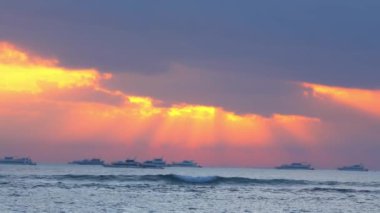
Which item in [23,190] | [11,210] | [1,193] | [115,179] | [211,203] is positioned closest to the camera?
[11,210]

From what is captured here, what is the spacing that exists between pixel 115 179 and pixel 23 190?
24918 mm

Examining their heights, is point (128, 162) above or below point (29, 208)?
above

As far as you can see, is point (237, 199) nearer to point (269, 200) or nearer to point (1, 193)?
point (269, 200)

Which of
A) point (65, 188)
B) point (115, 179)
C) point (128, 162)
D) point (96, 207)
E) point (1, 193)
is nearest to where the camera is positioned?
point (96, 207)

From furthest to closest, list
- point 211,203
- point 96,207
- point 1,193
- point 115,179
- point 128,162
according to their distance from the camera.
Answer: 1. point 128,162
2. point 115,179
3. point 1,193
4. point 211,203
5. point 96,207

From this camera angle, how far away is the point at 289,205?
173 ft

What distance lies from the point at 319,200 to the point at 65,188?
79.7ft

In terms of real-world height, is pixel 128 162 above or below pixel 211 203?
above

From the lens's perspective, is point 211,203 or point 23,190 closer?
point 211,203

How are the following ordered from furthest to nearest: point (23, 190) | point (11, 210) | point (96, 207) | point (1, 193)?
point (23, 190), point (1, 193), point (96, 207), point (11, 210)

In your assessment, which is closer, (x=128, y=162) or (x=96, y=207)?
(x=96, y=207)

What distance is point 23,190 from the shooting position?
205 feet

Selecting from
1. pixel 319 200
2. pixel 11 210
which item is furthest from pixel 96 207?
pixel 319 200

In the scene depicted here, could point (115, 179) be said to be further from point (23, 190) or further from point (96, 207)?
point (96, 207)
